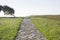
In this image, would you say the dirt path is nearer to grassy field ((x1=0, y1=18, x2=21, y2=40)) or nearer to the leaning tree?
grassy field ((x1=0, y1=18, x2=21, y2=40))

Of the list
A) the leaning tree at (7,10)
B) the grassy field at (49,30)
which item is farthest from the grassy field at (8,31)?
the leaning tree at (7,10)

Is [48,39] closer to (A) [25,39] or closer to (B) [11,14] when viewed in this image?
(A) [25,39]

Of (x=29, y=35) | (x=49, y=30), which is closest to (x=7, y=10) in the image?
(x=49, y=30)

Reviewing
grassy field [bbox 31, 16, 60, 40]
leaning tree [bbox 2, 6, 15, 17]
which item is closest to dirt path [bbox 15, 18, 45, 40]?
grassy field [bbox 31, 16, 60, 40]

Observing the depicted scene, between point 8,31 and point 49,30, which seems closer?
point 8,31

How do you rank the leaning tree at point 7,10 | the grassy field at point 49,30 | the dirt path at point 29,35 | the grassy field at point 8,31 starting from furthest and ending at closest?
1. the leaning tree at point 7,10
2. the grassy field at point 49,30
3. the grassy field at point 8,31
4. the dirt path at point 29,35

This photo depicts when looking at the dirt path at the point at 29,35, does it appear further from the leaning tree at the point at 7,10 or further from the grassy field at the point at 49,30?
the leaning tree at the point at 7,10

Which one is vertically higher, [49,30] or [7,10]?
[7,10]

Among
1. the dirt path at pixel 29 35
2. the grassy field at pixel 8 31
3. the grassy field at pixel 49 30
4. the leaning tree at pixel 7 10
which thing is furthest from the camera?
the leaning tree at pixel 7 10

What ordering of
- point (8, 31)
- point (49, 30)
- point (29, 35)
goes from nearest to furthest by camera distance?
point (29, 35) < point (8, 31) < point (49, 30)

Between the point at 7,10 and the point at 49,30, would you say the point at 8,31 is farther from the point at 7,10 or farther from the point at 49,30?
the point at 7,10

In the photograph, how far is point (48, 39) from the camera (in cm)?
2267

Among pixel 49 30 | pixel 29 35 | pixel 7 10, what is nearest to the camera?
pixel 29 35

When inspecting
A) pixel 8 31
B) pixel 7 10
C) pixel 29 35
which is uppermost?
pixel 7 10
